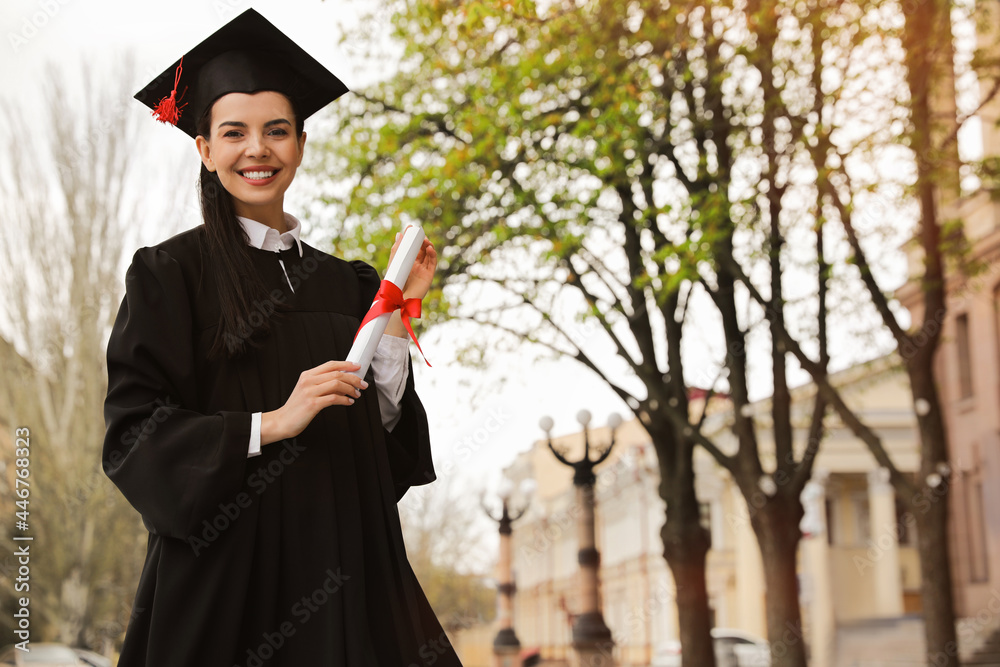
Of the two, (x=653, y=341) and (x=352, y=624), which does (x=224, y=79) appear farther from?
(x=653, y=341)

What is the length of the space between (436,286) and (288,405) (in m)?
11.1

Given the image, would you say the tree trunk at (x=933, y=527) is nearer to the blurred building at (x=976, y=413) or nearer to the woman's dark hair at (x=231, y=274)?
the woman's dark hair at (x=231, y=274)

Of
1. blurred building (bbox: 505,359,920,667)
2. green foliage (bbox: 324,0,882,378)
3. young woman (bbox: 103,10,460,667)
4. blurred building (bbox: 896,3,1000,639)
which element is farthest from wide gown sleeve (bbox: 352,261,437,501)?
blurred building (bbox: 505,359,920,667)

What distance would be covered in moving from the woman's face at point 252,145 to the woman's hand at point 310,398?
60cm

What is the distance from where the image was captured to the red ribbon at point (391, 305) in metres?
2.45

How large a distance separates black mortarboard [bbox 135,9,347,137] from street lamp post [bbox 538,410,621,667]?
11915mm

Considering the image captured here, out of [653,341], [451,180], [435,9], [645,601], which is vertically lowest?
[645,601]

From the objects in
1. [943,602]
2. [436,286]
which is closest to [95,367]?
[436,286]

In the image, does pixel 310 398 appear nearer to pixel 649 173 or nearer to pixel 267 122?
pixel 267 122

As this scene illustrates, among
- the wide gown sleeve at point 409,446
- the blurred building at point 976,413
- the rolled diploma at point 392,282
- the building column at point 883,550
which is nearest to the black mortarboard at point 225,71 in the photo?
the rolled diploma at point 392,282

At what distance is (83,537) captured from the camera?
22.2m

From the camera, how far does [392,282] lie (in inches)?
99.0

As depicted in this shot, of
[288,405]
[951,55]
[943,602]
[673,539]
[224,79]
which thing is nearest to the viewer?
[288,405]

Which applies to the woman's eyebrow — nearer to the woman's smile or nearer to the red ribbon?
the woman's smile
